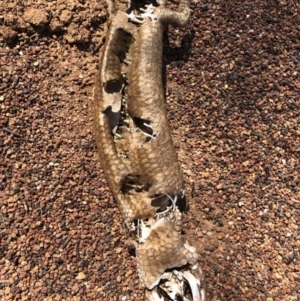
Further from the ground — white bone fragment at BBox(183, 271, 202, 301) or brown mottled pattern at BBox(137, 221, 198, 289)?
brown mottled pattern at BBox(137, 221, 198, 289)

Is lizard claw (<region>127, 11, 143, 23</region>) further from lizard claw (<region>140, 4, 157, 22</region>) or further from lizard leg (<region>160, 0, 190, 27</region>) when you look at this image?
lizard leg (<region>160, 0, 190, 27</region>)

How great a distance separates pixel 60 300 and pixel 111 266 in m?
→ 0.41

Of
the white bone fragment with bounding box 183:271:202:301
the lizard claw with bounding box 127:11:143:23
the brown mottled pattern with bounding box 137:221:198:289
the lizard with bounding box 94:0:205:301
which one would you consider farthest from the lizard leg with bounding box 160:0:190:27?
the white bone fragment with bounding box 183:271:202:301

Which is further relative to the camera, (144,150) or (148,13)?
(148,13)

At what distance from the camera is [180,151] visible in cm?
392

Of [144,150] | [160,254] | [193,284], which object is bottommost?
[193,284]

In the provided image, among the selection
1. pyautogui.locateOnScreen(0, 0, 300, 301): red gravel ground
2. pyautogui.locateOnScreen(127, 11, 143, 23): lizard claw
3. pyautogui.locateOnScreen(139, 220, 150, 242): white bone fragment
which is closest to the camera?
pyautogui.locateOnScreen(139, 220, 150, 242): white bone fragment

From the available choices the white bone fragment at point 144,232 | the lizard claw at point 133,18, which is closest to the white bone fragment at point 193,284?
the white bone fragment at point 144,232

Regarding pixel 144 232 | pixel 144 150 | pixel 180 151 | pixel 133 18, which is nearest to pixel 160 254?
pixel 144 232

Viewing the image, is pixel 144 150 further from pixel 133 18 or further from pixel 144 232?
pixel 133 18

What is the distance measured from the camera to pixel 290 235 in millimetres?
3848

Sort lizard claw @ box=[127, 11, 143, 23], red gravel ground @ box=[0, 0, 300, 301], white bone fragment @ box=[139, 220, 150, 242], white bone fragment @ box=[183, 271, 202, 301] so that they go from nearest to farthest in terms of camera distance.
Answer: white bone fragment @ box=[183, 271, 202, 301]
white bone fragment @ box=[139, 220, 150, 242]
red gravel ground @ box=[0, 0, 300, 301]
lizard claw @ box=[127, 11, 143, 23]

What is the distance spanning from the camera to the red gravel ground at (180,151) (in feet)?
11.7

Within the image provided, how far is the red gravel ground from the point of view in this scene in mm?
3562
